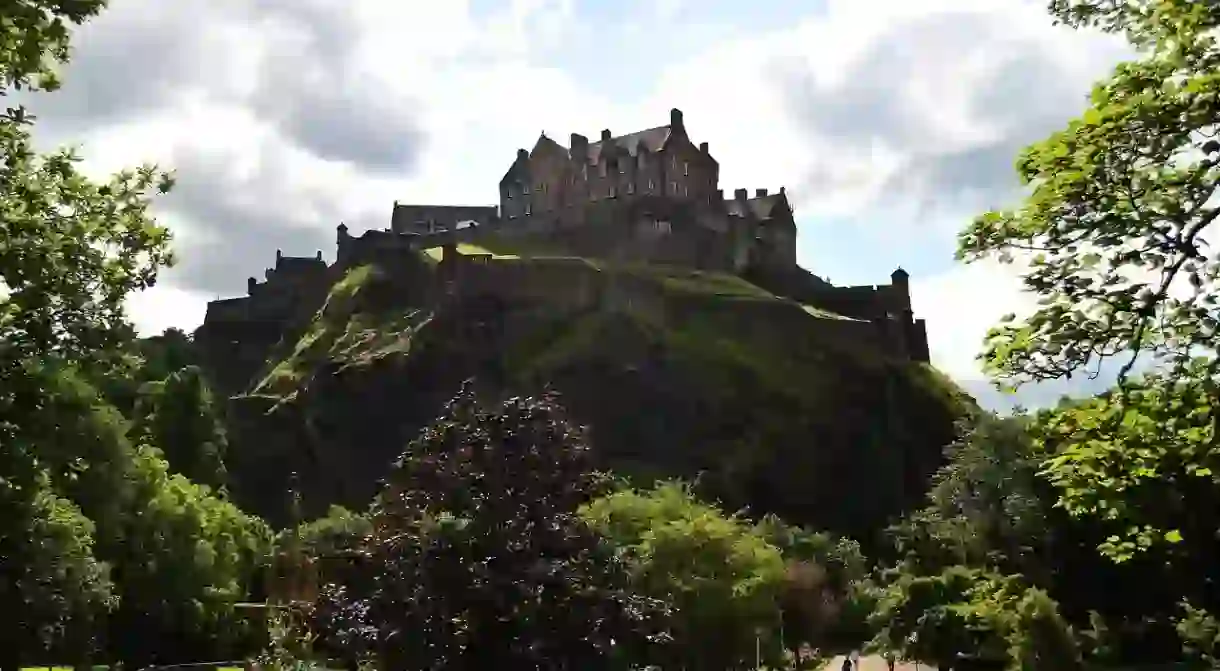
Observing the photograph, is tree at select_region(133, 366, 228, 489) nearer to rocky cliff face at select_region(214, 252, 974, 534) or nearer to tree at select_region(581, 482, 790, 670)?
rocky cliff face at select_region(214, 252, 974, 534)

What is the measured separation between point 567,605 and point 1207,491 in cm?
2099

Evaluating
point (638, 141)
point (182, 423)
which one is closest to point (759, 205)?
point (638, 141)

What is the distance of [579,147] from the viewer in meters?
117

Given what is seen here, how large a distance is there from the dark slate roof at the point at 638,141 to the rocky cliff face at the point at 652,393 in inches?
793

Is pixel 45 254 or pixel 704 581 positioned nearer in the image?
pixel 45 254

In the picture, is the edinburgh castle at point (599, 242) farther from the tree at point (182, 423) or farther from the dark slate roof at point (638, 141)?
the tree at point (182, 423)

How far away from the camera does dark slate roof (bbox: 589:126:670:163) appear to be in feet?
368

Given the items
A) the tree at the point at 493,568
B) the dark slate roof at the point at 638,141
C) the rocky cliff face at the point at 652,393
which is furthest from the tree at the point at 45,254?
the dark slate roof at the point at 638,141

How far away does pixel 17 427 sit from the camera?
1266cm

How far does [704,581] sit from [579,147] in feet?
287

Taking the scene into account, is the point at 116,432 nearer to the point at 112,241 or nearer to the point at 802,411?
the point at 112,241

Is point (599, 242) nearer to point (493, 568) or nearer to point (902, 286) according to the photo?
point (902, 286)

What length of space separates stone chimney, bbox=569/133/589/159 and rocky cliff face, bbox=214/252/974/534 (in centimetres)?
2403

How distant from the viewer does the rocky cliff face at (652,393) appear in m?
86.3
